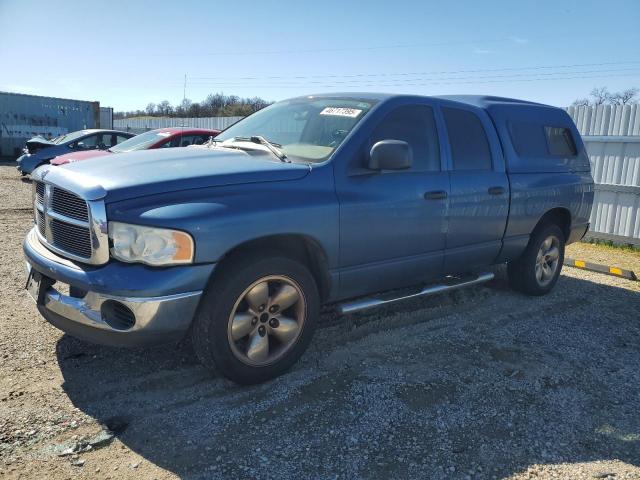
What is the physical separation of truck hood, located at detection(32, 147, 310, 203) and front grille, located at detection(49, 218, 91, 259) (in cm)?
24

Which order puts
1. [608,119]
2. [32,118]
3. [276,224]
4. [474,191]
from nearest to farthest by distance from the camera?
Answer: [276,224] → [474,191] → [608,119] → [32,118]

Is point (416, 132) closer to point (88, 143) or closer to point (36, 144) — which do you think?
point (88, 143)

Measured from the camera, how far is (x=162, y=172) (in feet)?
11.0

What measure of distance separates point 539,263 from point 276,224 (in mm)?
3795

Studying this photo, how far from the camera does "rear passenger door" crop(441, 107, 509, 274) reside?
185 inches

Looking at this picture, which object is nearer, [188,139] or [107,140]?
[188,139]

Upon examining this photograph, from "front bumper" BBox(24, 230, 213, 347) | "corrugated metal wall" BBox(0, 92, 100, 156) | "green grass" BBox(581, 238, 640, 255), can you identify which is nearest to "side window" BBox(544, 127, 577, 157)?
"green grass" BBox(581, 238, 640, 255)

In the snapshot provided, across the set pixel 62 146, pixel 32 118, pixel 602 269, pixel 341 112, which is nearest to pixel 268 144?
pixel 341 112

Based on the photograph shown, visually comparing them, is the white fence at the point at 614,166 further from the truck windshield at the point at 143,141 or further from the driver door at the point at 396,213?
the truck windshield at the point at 143,141

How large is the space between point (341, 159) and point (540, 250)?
3186 mm

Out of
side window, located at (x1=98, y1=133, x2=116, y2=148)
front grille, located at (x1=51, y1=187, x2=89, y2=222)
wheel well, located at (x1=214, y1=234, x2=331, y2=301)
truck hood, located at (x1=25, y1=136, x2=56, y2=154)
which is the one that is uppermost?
side window, located at (x1=98, y1=133, x2=116, y2=148)

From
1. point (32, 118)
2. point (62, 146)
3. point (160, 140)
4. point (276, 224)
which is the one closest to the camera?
point (276, 224)

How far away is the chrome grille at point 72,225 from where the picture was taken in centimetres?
307

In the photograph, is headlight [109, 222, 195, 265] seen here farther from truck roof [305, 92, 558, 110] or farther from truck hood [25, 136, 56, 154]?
truck hood [25, 136, 56, 154]
